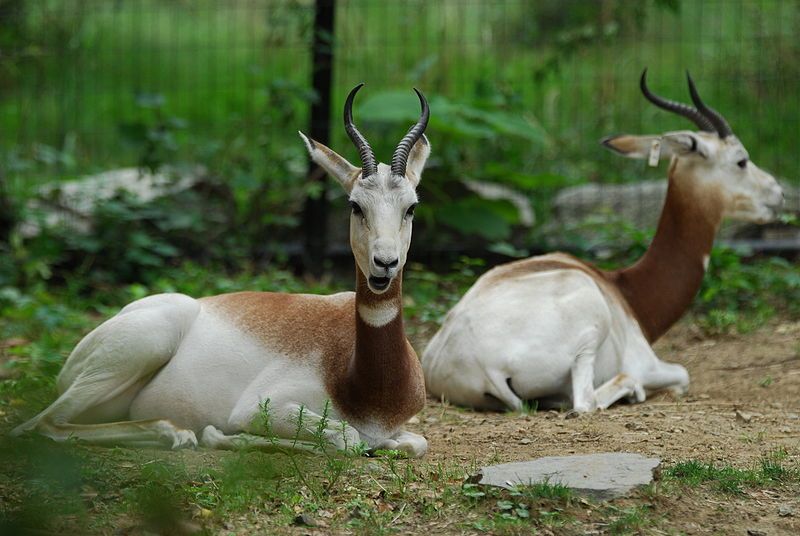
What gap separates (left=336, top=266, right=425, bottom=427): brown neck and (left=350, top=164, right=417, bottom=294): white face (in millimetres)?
133

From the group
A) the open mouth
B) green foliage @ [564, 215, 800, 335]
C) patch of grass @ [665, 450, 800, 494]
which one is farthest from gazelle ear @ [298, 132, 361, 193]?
green foliage @ [564, 215, 800, 335]

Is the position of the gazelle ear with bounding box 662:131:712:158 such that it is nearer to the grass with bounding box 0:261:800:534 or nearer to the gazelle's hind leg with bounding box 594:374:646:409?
the gazelle's hind leg with bounding box 594:374:646:409

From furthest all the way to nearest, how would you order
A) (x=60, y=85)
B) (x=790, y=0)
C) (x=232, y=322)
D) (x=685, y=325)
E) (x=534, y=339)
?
(x=790, y=0) < (x=60, y=85) < (x=685, y=325) < (x=534, y=339) < (x=232, y=322)

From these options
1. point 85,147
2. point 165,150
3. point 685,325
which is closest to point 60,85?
point 85,147

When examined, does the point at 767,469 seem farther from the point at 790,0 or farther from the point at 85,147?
the point at 790,0

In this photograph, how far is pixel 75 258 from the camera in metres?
9.77

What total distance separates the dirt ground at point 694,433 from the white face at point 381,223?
843mm

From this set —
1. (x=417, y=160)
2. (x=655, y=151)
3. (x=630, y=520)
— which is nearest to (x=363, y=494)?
(x=630, y=520)

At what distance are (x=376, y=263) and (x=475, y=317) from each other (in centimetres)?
195

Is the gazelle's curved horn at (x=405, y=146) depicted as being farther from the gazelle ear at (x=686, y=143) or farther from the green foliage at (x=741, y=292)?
the green foliage at (x=741, y=292)

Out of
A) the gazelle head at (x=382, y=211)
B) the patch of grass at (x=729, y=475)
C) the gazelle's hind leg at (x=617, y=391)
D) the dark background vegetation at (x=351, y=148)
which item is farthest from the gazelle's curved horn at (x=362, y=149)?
the dark background vegetation at (x=351, y=148)

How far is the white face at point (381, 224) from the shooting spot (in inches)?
175

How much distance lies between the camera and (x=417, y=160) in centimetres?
515

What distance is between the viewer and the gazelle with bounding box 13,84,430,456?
15.5 ft
